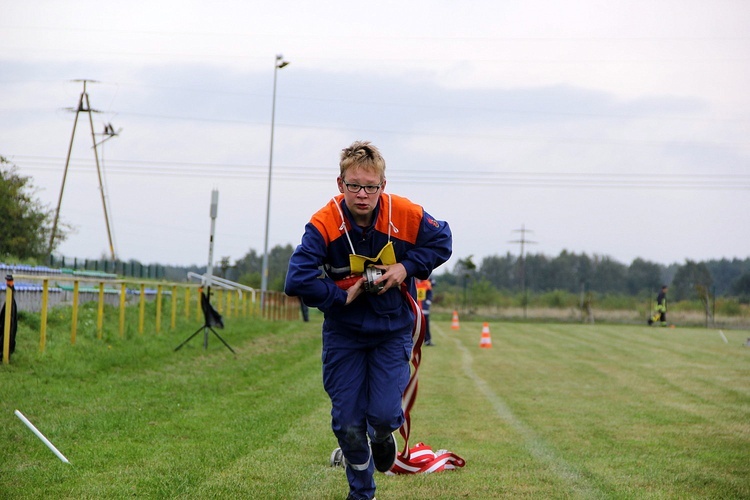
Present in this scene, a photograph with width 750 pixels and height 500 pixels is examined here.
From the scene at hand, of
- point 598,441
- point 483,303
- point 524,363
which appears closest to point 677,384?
point 524,363

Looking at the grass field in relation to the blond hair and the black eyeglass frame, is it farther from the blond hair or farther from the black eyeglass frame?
the blond hair

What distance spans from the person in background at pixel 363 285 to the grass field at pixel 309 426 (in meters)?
0.71

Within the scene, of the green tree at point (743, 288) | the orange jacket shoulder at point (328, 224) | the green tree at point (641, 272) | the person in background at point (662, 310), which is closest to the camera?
the orange jacket shoulder at point (328, 224)

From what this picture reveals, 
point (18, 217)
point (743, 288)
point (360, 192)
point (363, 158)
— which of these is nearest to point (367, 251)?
point (360, 192)

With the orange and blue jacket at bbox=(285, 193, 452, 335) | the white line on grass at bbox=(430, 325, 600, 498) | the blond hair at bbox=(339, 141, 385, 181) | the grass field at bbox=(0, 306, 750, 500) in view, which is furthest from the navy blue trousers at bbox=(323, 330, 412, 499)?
the white line on grass at bbox=(430, 325, 600, 498)

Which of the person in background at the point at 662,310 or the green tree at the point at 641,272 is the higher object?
the green tree at the point at 641,272

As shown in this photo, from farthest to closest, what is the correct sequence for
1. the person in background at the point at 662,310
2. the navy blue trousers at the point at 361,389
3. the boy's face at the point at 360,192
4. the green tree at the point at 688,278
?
the green tree at the point at 688,278, the person in background at the point at 662,310, the navy blue trousers at the point at 361,389, the boy's face at the point at 360,192

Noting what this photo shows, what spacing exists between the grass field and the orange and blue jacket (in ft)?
4.34

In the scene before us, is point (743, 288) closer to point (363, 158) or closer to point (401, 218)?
point (401, 218)

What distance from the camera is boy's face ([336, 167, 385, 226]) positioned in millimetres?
5344

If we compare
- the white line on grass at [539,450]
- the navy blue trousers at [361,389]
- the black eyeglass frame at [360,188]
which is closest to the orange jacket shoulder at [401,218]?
the black eyeglass frame at [360,188]

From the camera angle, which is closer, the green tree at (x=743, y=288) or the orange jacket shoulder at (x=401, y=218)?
the orange jacket shoulder at (x=401, y=218)

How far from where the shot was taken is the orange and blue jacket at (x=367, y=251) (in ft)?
17.8

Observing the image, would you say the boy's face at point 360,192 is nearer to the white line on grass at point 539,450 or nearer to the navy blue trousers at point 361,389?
the navy blue trousers at point 361,389
